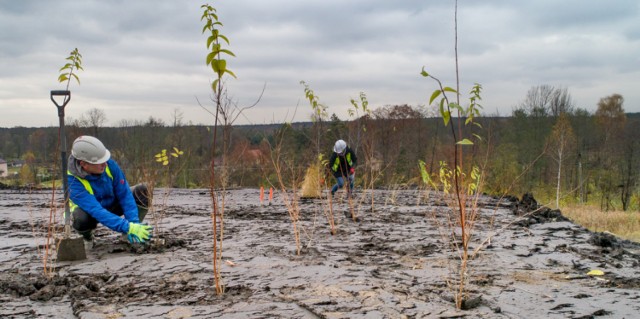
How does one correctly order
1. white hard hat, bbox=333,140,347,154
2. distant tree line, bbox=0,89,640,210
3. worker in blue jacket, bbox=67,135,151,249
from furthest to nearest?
distant tree line, bbox=0,89,640,210 < white hard hat, bbox=333,140,347,154 < worker in blue jacket, bbox=67,135,151,249

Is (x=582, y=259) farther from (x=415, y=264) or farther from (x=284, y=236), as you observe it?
(x=284, y=236)

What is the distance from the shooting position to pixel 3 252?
5023 mm

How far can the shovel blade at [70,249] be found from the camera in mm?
4246

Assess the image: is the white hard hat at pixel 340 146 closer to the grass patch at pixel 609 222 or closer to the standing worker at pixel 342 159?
A: the standing worker at pixel 342 159

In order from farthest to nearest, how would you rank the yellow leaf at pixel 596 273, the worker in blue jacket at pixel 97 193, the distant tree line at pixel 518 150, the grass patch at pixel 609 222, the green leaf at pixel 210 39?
the distant tree line at pixel 518 150, the grass patch at pixel 609 222, the worker in blue jacket at pixel 97 193, the yellow leaf at pixel 596 273, the green leaf at pixel 210 39

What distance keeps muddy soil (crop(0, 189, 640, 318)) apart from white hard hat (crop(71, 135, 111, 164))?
53 cm

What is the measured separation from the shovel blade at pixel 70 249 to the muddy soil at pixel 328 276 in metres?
0.09

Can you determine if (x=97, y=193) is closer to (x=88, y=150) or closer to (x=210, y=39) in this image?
(x=88, y=150)

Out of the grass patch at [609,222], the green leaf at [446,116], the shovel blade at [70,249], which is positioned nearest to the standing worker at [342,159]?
the grass patch at [609,222]

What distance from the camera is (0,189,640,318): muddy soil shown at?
290cm

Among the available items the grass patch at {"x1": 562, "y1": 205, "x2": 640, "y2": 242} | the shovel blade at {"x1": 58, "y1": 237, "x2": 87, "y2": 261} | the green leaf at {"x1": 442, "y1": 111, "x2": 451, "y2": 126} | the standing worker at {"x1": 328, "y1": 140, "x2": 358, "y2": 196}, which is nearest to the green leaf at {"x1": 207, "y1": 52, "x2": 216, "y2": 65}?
the green leaf at {"x1": 442, "y1": 111, "x2": 451, "y2": 126}

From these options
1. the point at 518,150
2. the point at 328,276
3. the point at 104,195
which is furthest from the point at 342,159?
the point at 518,150

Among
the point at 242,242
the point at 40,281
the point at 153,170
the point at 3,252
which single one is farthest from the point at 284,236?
the point at 3,252

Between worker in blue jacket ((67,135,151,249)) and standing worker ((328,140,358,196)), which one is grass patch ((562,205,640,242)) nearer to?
standing worker ((328,140,358,196))
